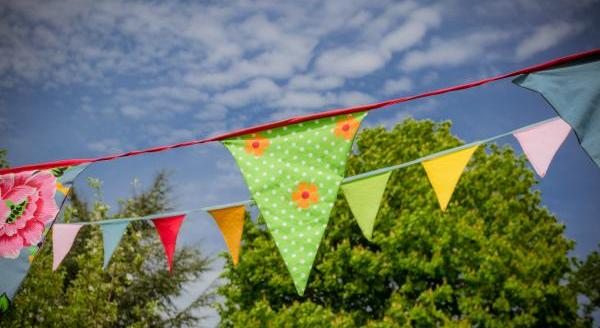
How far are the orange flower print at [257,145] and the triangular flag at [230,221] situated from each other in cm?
127

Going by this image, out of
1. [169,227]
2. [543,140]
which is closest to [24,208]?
[169,227]

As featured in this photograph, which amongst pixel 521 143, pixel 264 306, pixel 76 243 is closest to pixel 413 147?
pixel 264 306

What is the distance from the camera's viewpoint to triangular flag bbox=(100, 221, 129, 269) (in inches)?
192

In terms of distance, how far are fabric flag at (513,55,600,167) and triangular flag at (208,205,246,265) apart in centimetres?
282

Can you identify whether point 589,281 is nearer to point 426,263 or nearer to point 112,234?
point 426,263

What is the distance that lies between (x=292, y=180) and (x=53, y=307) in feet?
28.1

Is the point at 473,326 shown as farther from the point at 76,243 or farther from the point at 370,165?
the point at 76,243

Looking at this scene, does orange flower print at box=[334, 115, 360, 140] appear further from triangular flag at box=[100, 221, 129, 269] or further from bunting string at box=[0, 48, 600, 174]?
triangular flag at box=[100, 221, 129, 269]

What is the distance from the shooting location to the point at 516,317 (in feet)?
35.4

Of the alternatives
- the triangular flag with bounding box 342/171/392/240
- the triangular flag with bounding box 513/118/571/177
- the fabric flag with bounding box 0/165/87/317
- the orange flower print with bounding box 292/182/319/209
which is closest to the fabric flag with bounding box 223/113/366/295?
the orange flower print with bounding box 292/182/319/209

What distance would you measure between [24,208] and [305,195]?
2.57m

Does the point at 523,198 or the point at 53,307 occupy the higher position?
the point at 53,307

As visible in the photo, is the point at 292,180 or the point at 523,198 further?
the point at 523,198

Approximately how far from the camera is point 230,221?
4.84 metres
